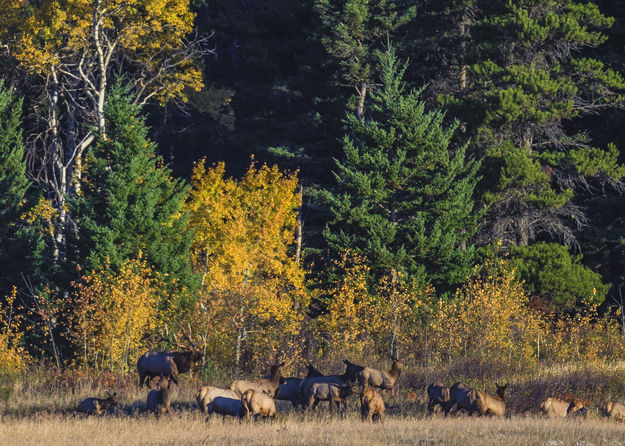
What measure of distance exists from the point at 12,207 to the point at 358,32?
16240 mm

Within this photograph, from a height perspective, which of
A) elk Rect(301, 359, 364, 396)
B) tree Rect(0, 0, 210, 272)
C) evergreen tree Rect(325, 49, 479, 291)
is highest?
tree Rect(0, 0, 210, 272)

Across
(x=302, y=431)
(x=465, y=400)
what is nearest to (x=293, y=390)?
(x=302, y=431)

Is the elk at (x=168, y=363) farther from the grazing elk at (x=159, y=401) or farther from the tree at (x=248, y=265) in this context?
the tree at (x=248, y=265)

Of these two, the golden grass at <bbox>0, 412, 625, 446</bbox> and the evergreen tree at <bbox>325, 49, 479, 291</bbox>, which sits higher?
the evergreen tree at <bbox>325, 49, 479, 291</bbox>

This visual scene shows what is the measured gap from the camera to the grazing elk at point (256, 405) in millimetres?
20156

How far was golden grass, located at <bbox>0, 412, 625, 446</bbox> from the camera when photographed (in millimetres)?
17703

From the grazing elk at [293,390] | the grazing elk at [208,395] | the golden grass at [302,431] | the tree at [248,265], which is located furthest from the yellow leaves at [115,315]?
the grazing elk at [208,395]

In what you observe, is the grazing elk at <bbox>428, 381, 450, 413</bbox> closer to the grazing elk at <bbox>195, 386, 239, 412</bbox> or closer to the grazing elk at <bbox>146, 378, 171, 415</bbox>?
the grazing elk at <bbox>195, 386, 239, 412</bbox>

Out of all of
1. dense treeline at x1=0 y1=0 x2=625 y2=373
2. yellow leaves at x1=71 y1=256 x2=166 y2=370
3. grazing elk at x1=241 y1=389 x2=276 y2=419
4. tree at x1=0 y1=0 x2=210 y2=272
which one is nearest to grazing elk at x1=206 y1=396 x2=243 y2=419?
grazing elk at x1=241 y1=389 x2=276 y2=419

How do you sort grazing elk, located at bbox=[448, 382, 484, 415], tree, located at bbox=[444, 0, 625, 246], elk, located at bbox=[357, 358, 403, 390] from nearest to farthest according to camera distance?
grazing elk, located at bbox=[448, 382, 484, 415], elk, located at bbox=[357, 358, 403, 390], tree, located at bbox=[444, 0, 625, 246]

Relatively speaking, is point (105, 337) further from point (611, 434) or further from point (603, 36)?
point (603, 36)

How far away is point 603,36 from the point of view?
39.8 m

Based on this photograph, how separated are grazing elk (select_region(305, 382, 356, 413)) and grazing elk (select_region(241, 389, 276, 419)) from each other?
1.24 metres

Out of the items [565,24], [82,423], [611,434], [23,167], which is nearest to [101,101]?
[23,167]
